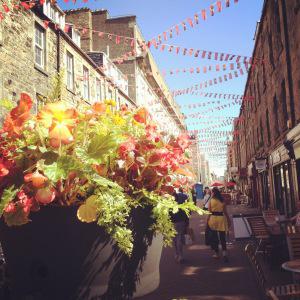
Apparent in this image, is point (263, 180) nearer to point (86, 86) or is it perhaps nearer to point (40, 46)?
point (86, 86)

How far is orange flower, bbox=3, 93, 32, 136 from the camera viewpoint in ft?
3.80

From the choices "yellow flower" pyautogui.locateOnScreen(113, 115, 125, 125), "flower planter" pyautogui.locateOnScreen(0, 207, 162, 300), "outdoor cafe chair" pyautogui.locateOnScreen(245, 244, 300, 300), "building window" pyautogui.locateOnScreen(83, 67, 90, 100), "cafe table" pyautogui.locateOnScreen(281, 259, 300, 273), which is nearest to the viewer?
"flower planter" pyautogui.locateOnScreen(0, 207, 162, 300)

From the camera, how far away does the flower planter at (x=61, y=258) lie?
1.11 metres

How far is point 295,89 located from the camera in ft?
39.7

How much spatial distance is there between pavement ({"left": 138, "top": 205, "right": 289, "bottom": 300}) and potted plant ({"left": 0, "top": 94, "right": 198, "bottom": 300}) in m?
3.90

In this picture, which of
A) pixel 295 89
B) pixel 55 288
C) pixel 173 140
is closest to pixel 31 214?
pixel 55 288

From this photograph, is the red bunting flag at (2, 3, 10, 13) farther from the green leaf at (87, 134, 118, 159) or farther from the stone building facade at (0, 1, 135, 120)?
the green leaf at (87, 134, 118, 159)

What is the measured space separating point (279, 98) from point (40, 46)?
10.00m

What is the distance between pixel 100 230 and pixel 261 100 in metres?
20.6

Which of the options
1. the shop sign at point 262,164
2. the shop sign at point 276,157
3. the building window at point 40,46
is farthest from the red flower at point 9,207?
the shop sign at point 262,164

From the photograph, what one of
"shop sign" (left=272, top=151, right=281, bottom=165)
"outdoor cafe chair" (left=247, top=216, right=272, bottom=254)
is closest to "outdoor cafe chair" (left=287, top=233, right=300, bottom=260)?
"outdoor cafe chair" (left=247, top=216, right=272, bottom=254)

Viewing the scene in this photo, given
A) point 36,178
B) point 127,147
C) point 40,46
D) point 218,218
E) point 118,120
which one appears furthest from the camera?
point 40,46

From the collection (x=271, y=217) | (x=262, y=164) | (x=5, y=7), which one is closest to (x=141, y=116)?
(x=271, y=217)

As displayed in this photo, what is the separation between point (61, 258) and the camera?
1109mm
